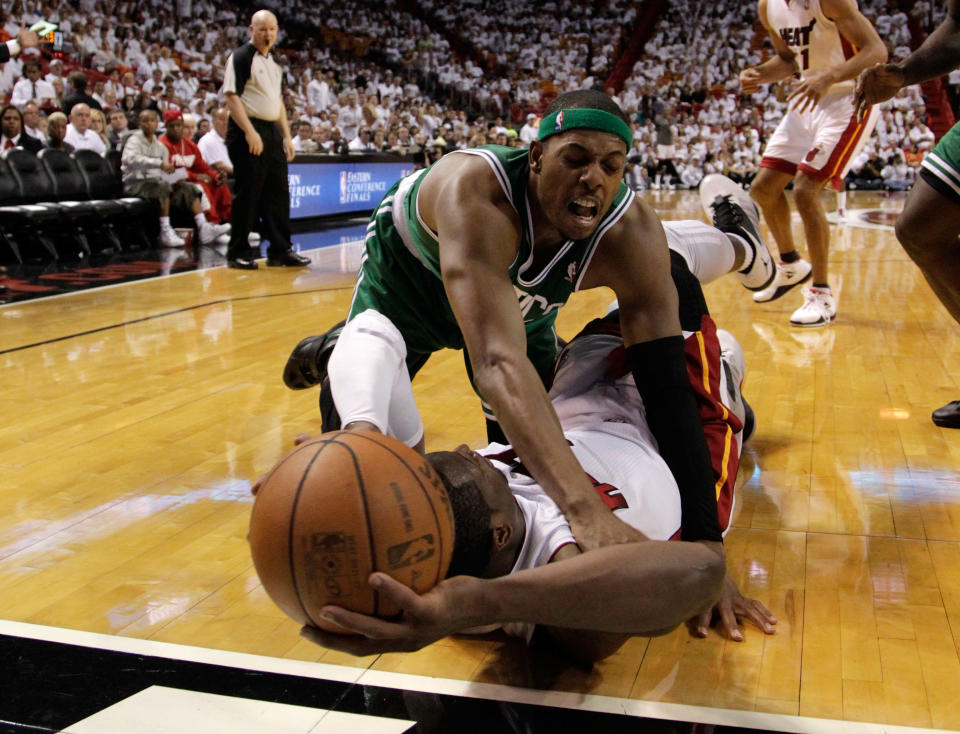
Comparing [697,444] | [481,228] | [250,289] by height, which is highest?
[481,228]

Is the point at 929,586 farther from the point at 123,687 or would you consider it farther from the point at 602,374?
the point at 123,687

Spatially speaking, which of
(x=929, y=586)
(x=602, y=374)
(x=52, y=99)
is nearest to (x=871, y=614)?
(x=929, y=586)

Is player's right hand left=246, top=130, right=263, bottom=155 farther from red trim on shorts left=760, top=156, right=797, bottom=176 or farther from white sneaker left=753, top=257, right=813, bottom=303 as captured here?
white sneaker left=753, top=257, right=813, bottom=303

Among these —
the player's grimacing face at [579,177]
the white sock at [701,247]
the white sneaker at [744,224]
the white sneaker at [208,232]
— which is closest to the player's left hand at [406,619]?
the player's grimacing face at [579,177]

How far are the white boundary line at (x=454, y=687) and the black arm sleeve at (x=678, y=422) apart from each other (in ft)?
1.28

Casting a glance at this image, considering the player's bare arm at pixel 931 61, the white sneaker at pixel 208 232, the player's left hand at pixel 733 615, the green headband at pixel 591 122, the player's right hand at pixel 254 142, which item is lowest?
the white sneaker at pixel 208 232

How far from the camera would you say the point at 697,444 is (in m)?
2.10

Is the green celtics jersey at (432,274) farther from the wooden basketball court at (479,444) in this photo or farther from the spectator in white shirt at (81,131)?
the spectator in white shirt at (81,131)

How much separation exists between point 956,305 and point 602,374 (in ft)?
4.88

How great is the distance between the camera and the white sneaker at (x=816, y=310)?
5.26 metres

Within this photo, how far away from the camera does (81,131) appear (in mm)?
9125

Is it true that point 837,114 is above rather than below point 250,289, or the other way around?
above

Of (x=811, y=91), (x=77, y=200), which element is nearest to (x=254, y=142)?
(x=77, y=200)

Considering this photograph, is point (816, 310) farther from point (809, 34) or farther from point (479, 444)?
point (479, 444)
